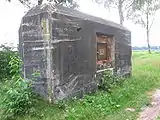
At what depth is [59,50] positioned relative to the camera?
6500 millimetres

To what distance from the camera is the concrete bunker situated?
6328 millimetres

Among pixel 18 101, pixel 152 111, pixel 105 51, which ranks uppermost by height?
pixel 105 51

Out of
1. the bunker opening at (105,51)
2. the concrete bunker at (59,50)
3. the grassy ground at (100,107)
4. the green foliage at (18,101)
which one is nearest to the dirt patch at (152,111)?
the grassy ground at (100,107)

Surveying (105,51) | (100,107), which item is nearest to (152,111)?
(100,107)

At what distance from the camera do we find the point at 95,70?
27.2 feet

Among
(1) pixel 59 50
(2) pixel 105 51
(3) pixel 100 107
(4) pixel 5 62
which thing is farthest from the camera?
(4) pixel 5 62

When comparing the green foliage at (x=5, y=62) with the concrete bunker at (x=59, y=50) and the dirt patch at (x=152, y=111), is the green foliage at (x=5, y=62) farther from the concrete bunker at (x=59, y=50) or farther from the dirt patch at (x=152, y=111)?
the dirt patch at (x=152, y=111)

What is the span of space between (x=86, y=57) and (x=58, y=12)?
5.78 ft

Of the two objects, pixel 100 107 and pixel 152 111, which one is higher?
pixel 100 107

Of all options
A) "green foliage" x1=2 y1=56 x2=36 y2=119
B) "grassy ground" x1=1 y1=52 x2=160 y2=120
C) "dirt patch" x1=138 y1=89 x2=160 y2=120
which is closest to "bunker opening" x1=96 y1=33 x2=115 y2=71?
"grassy ground" x1=1 y1=52 x2=160 y2=120

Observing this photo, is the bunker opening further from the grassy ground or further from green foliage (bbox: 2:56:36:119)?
green foliage (bbox: 2:56:36:119)

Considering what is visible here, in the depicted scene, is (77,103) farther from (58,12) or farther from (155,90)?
(155,90)

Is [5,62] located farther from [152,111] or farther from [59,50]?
[152,111]

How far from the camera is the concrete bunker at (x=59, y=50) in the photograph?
6.33 meters
